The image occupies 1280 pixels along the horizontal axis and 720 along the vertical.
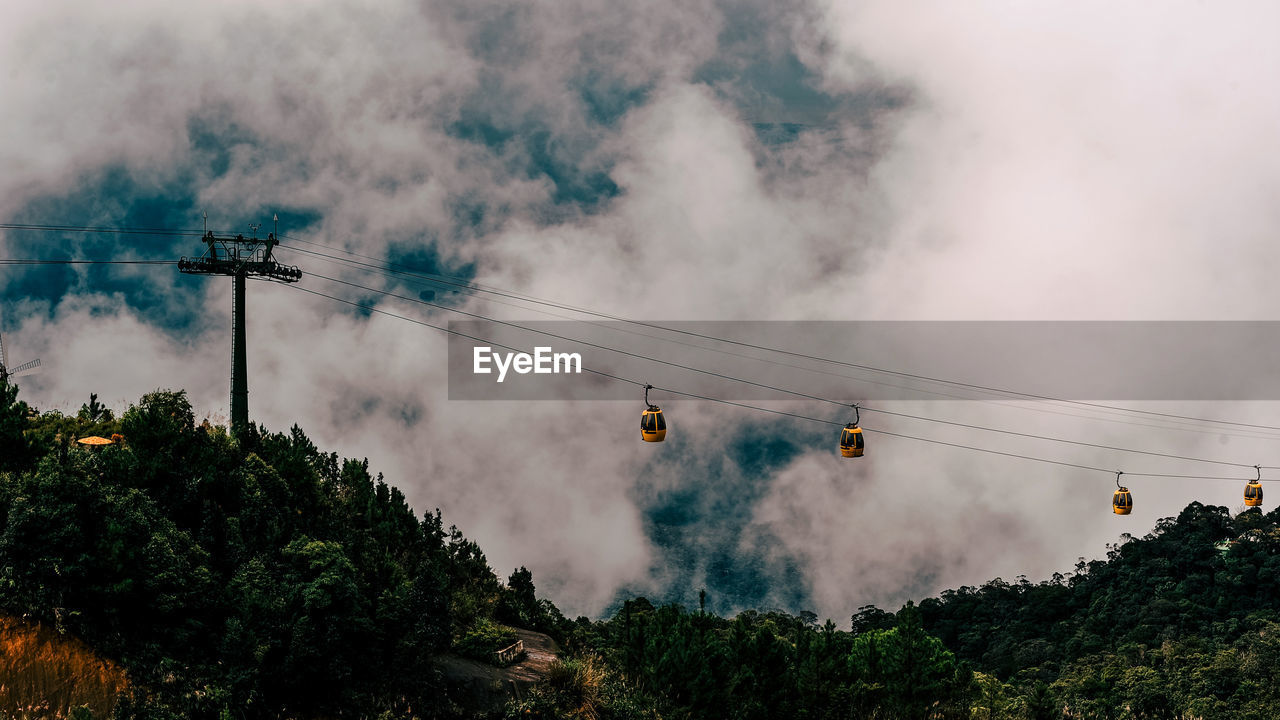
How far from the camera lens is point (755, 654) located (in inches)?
1555

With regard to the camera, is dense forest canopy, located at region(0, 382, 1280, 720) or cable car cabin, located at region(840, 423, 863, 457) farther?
cable car cabin, located at region(840, 423, 863, 457)

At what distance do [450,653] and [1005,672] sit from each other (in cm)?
9133

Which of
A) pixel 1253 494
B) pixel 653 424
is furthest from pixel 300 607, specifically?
pixel 1253 494

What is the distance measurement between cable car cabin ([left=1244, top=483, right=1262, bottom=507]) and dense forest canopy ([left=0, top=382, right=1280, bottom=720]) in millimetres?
14493

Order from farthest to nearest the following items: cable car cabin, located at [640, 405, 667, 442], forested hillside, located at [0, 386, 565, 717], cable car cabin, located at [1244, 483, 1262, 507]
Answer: cable car cabin, located at [1244, 483, 1262, 507]
cable car cabin, located at [640, 405, 667, 442]
forested hillside, located at [0, 386, 565, 717]

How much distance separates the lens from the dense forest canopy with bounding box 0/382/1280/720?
24.4 m

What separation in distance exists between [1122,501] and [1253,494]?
21.8 feet

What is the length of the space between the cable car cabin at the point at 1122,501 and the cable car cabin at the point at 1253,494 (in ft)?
17.5

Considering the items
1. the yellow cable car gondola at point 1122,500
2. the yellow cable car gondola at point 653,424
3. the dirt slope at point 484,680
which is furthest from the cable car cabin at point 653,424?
the yellow cable car gondola at point 1122,500

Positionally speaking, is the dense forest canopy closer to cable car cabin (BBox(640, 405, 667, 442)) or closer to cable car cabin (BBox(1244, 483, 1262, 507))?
cable car cabin (BBox(640, 405, 667, 442))

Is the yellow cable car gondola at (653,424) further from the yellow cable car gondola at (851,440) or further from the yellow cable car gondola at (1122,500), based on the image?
the yellow cable car gondola at (1122,500)

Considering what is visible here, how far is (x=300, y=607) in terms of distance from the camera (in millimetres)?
26656

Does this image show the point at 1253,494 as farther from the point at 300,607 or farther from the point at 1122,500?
the point at 300,607

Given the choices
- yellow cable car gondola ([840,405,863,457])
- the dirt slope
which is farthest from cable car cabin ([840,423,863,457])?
the dirt slope
